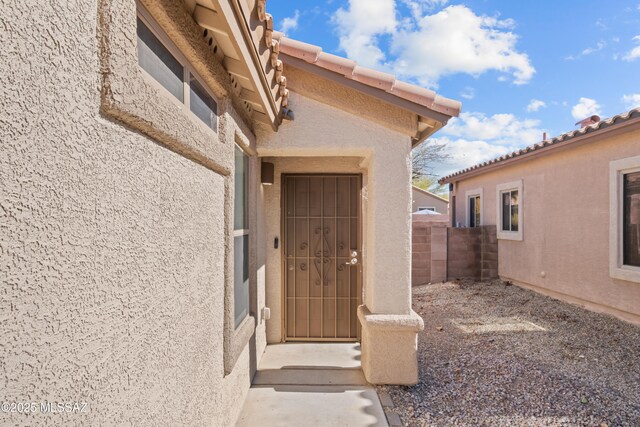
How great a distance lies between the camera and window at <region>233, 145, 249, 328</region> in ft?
14.7

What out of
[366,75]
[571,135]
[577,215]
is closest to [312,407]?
[366,75]

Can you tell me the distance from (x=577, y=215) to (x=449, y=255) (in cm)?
514

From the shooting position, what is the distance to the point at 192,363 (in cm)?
275

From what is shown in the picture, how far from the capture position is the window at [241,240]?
4.48m

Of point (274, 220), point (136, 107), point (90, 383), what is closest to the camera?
point (90, 383)

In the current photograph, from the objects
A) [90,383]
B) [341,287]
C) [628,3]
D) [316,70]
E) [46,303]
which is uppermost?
[628,3]

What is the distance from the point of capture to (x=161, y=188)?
222cm

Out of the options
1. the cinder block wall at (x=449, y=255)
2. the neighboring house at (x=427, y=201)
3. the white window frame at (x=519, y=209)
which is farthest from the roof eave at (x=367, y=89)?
the neighboring house at (x=427, y=201)

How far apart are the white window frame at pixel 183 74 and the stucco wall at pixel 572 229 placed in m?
9.65

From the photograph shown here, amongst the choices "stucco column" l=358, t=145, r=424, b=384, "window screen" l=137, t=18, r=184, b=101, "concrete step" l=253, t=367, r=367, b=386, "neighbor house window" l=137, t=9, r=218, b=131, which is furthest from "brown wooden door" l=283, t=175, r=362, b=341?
"window screen" l=137, t=18, r=184, b=101

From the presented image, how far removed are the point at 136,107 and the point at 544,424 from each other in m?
5.68

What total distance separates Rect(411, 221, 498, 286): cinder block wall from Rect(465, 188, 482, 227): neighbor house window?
194cm

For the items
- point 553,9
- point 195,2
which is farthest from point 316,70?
point 553,9

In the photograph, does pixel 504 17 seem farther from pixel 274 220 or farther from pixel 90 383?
pixel 90 383
